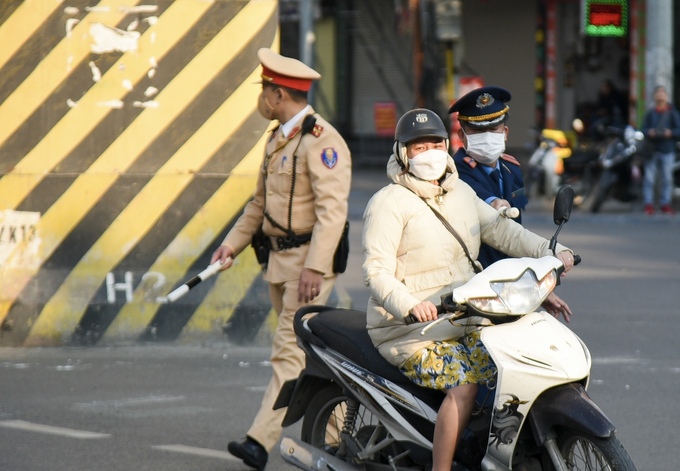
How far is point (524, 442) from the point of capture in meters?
4.23

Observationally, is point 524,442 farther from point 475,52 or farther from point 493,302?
point 475,52

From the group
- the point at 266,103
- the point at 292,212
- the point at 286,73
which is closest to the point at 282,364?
the point at 292,212

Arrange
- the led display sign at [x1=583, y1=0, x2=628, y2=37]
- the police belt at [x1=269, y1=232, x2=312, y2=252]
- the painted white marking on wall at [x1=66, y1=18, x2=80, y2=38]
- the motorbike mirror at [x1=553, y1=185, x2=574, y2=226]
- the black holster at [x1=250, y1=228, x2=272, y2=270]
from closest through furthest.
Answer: the motorbike mirror at [x1=553, y1=185, x2=574, y2=226] → the police belt at [x1=269, y1=232, x2=312, y2=252] → the black holster at [x1=250, y1=228, x2=272, y2=270] → the painted white marking on wall at [x1=66, y1=18, x2=80, y2=38] → the led display sign at [x1=583, y1=0, x2=628, y2=37]

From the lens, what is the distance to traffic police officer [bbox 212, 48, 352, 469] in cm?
543

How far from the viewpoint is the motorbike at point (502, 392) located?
13.3ft

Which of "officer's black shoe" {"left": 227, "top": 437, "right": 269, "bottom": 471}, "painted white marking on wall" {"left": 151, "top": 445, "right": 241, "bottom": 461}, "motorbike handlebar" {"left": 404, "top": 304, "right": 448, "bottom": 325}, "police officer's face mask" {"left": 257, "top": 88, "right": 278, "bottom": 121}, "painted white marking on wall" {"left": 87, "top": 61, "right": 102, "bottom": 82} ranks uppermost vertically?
"police officer's face mask" {"left": 257, "top": 88, "right": 278, "bottom": 121}

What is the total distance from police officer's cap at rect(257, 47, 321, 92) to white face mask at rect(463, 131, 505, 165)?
31.2 inches

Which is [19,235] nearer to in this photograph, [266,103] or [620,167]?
[266,103]

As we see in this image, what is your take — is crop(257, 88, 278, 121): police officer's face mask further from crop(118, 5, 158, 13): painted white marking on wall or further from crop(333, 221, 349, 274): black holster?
crop(118, 5, 158, 13): painted white marking on wall

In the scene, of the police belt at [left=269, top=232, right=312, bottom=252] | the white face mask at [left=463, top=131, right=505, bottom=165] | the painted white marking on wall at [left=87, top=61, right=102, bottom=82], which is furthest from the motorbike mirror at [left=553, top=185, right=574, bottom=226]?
the painted white marking on wall at [left=87, top=61, right=102, bottom=82]

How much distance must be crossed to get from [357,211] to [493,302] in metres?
13.1

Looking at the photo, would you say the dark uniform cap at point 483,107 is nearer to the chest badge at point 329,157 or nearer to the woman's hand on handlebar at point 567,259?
the chest badge at point 329,157

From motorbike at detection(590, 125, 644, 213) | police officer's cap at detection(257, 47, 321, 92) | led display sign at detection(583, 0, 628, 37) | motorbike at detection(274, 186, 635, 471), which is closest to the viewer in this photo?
motorbike at detection(274, 186, 635, 471)

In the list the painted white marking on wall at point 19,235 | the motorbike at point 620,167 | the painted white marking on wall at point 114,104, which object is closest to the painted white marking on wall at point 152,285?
the painted white marking on wall at point 19,235
